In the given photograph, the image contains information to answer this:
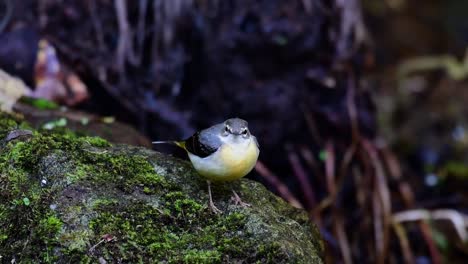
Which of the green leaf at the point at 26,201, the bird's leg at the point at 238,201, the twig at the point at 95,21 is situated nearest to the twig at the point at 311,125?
the twig at the point at 95,21

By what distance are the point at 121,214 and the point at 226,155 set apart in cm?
72

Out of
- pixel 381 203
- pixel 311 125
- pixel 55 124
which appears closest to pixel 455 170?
pixel 381 203

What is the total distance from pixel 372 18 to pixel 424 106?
69.0 inches

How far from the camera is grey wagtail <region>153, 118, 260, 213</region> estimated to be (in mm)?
3590

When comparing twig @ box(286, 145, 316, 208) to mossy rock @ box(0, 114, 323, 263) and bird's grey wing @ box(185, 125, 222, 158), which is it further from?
bird's grey wing @ box(185, 125, 222, 158)

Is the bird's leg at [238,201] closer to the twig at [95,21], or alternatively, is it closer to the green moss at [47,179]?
the green moss at [47,179]

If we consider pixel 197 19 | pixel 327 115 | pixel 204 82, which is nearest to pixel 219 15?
pixel 197 19

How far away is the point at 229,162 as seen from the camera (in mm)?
3576

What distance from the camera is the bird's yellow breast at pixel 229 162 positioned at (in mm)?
3584

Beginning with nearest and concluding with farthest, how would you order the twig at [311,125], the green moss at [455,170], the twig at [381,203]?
the twig at [381,203], the twig at [311,125], the green moss at [455,170]

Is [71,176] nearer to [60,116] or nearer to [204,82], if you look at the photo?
[60,116]

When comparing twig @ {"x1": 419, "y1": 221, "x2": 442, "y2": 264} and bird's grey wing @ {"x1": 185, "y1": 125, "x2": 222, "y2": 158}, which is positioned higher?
twig @ {"x1": 419, "y1": 221, "x2": 442, "y2": 264}

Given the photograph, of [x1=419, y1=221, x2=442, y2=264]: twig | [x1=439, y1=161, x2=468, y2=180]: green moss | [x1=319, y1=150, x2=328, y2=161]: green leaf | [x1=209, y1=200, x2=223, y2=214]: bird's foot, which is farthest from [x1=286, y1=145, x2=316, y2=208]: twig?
[x1=209, y1=200, x2=223, y2=214]: bird's foot

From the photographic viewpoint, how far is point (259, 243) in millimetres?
3242
